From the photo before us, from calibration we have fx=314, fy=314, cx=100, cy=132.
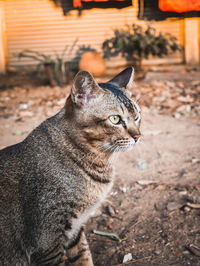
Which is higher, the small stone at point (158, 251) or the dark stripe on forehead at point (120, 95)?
the dark stripe on forehead at point (120, 95)

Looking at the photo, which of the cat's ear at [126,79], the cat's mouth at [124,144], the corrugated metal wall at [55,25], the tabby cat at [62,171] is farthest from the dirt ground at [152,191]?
the corrugated metal wall at [55,25]

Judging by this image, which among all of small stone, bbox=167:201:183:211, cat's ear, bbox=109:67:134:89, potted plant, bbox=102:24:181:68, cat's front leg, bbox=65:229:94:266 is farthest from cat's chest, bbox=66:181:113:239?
potted plant, bbox=102:24:181:68

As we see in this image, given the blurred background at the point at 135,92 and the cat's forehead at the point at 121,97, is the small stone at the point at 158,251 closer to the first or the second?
the blurred background at the point at 135,92

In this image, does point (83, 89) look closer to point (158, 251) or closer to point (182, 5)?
point (158, 251)

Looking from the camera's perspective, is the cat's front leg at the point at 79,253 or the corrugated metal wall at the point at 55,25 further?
the corrugated metal wall at the point at 55,25

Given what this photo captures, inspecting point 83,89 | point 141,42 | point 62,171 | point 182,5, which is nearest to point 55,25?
point 141,42

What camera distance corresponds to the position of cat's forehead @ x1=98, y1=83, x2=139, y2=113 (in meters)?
2.57

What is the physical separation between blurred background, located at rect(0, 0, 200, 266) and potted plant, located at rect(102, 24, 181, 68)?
0.03m

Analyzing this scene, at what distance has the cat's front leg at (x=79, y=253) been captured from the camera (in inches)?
107

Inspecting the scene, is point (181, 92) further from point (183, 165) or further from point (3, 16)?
point (3, 16)

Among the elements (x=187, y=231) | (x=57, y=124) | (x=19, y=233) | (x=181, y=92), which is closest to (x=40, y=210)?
(x=19, y=233)

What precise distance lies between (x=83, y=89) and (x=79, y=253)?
4.71 feet

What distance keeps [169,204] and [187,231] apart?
437 millimetres

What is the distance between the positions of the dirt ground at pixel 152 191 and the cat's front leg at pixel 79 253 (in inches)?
6.3
